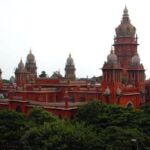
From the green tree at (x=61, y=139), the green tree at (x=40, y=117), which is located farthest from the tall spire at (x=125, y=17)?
the green tree at (x=61, y=139)

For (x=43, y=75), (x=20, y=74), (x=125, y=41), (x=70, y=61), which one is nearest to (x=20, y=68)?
(x=20, y=74)

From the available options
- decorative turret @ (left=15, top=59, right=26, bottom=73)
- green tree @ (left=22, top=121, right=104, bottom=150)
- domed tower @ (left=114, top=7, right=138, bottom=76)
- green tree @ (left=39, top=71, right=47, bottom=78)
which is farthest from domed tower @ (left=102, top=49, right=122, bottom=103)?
green tree @ (left=39, top=71, right=47, bottom=78)

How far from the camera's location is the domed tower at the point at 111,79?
45.8m

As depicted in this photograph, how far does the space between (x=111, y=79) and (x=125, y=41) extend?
13.4 metres

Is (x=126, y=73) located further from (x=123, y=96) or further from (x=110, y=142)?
(x=110, y=142)

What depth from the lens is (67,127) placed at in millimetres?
32344

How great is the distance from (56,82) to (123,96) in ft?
39.1

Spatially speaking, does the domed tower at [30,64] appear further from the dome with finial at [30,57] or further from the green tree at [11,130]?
the green tree at [11,130]

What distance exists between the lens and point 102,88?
154 feet

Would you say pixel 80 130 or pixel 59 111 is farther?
pixel 59 111

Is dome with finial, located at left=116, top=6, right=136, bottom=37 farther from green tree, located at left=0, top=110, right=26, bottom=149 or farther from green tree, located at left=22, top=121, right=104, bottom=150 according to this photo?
green tree, located at left=22, top=121, right=104, bottom=150

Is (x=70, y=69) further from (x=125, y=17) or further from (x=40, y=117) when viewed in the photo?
(x=40, y=117)

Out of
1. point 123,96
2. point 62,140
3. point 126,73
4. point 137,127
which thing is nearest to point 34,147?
point 62,140

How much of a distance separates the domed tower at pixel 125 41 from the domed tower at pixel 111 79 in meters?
11.5
